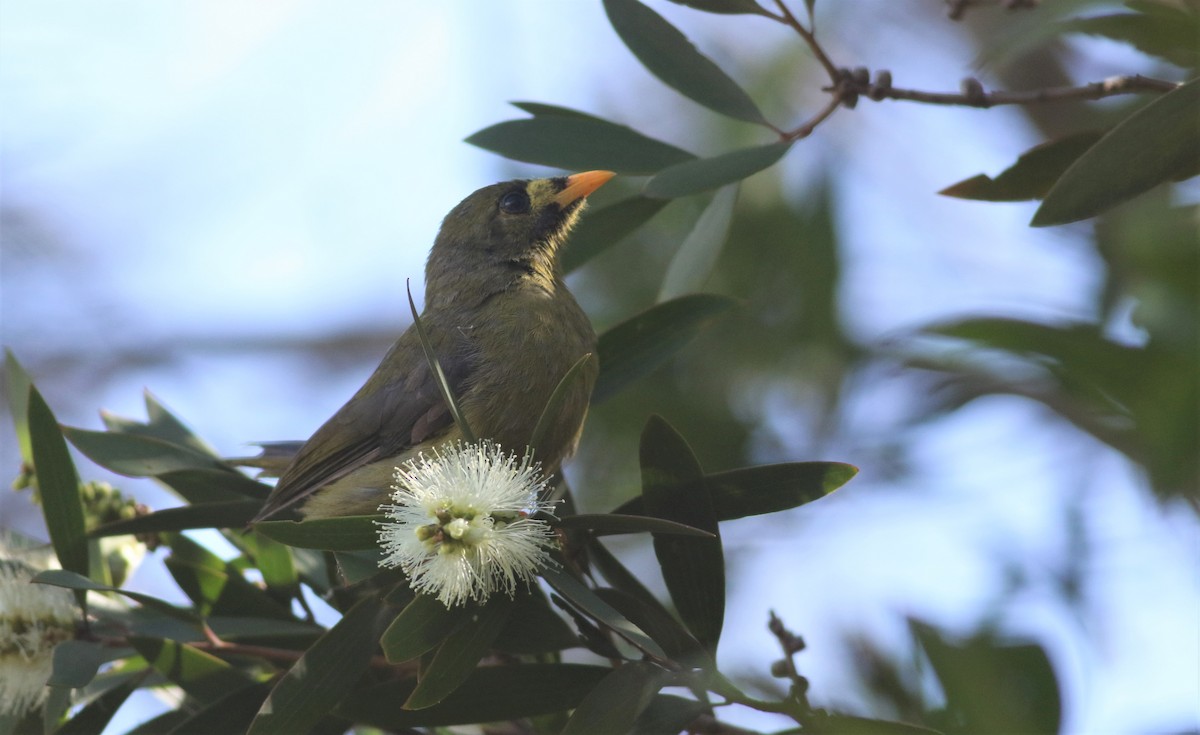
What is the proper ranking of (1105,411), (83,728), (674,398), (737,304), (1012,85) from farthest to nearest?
(1012,85)
(674,398)
(737,304)
(83,728)
(1105,411)

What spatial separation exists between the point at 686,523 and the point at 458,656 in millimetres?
528

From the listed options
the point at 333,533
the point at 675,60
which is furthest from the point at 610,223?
the point at 333,533

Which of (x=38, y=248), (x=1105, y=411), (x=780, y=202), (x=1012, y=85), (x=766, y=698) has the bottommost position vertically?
(x=766, y=698)

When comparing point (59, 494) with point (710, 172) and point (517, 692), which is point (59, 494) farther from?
point (710, 172)

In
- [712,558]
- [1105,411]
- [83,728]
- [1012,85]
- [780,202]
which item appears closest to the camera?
[1105,411]

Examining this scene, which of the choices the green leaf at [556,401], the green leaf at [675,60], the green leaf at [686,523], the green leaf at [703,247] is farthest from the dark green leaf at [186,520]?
the green leaf at [675,60]

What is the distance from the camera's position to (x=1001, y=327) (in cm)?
137

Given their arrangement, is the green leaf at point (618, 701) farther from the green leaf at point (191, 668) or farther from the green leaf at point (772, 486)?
the green leaf at point (191, 668)

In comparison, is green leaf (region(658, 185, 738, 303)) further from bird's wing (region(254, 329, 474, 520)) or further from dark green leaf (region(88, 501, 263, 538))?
dark green leaf (region(88, 501, 263, 538))

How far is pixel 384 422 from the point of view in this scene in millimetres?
3332

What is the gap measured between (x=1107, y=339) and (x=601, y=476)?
3.00 m

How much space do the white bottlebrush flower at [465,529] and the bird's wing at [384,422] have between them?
1043 mm

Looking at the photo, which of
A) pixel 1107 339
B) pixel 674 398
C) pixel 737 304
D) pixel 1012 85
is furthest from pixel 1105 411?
pixel 1012 85

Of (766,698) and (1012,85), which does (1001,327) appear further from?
(1012,85)
